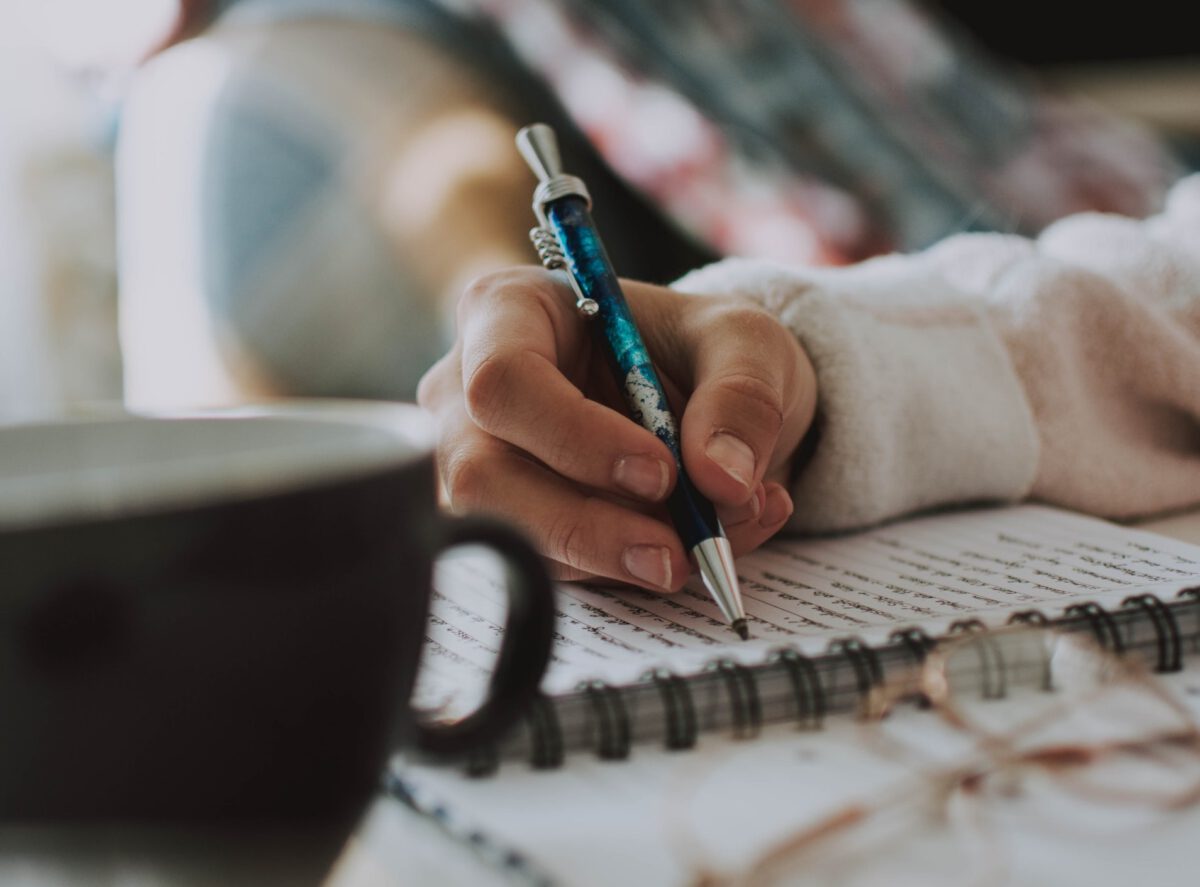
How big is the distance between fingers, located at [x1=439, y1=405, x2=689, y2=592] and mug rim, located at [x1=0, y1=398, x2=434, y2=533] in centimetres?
12

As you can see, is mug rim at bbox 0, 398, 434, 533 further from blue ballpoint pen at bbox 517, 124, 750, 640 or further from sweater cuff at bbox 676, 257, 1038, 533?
sweater cuff at bbox 676, 257, 1038, 533

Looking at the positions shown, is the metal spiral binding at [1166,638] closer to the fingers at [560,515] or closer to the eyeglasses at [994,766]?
the eyeglasses at [994,766]

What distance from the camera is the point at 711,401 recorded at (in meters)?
0.34

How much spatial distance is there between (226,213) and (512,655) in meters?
0.68

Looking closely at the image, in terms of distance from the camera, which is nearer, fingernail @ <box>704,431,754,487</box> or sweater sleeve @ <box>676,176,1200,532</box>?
fingernail @ <box>704,431,754,487</box>

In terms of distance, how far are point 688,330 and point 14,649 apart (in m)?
0.28

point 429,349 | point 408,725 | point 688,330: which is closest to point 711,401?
point 688,330

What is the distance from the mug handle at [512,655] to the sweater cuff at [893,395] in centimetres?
24

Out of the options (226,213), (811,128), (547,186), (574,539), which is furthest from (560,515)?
(811,128)

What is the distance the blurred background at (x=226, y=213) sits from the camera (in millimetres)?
793

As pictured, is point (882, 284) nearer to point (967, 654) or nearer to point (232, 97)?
point (967, 654)

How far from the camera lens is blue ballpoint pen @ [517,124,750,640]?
1.07 feet

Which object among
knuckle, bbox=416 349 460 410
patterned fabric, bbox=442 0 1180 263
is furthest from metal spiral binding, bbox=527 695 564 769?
patterned fabric, bbox=442 0 1180 263

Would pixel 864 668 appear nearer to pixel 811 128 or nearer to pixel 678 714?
pixel 678 714
